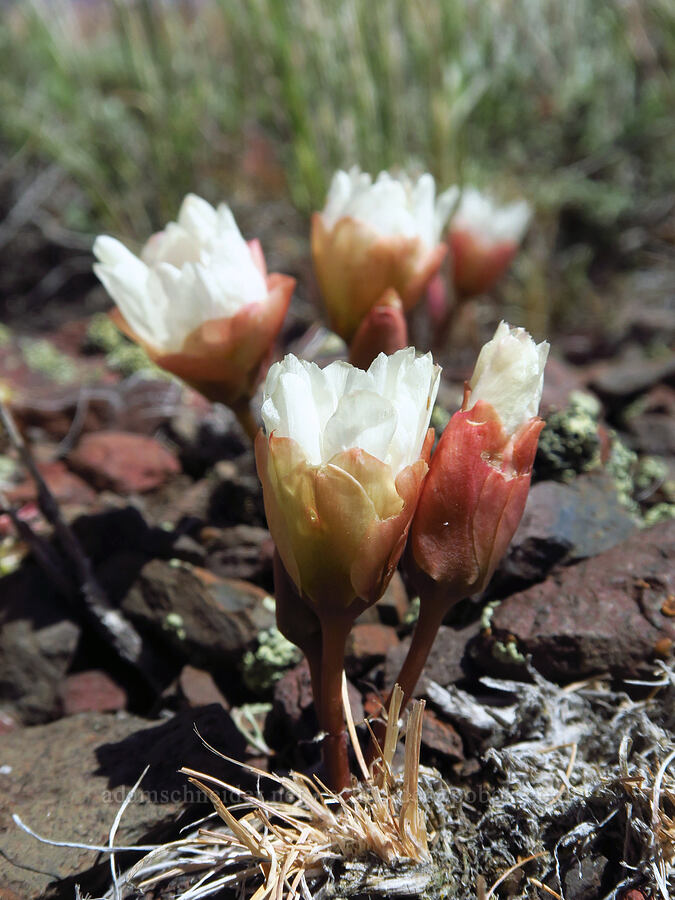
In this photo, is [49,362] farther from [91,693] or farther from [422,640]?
[422,640]

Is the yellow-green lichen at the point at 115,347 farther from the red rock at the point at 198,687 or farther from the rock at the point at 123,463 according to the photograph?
the red rock at the point at 198,687

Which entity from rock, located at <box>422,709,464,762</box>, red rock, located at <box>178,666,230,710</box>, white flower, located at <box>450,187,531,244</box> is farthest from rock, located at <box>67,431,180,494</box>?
rock, located at <box>422,709,464,762</box>

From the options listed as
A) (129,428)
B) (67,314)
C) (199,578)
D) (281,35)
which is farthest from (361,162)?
(199,578)

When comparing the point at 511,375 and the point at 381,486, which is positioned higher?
the point at 511,375

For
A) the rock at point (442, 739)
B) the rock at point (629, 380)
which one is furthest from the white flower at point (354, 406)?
the rock at point (629, 380)

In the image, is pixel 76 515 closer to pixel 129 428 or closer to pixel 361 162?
pixel 129 428

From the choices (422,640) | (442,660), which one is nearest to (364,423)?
(422,640)

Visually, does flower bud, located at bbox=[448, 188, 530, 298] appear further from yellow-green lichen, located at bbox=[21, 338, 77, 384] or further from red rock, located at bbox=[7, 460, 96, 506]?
yellow-green lichen, located at bbox=[21, 338, 77, 384]
